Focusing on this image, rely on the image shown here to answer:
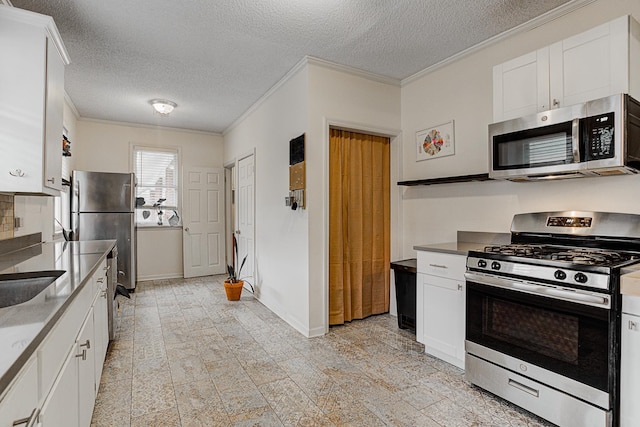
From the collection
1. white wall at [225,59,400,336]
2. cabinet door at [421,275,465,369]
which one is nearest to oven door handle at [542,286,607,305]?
cabinet door at [421,275,465,369]

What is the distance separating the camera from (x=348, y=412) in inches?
80.7

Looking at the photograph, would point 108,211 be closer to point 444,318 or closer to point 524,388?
point 444,318

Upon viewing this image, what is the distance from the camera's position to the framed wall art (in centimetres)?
332

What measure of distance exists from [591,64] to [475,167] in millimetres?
1149

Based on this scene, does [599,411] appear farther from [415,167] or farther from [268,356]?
[415,167]

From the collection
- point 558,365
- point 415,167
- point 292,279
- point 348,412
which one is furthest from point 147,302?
point 558,365

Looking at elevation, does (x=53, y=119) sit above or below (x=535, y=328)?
above

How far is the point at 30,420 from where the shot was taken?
86 centimetres

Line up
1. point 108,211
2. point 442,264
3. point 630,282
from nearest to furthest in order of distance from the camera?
point 630,282, point 442,264, point 108,211

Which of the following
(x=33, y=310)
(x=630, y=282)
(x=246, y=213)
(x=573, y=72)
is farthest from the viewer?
(x=246, y=213)

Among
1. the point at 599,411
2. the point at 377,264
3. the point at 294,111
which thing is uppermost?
the point at 294,111

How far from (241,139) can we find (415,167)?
9.28 feet

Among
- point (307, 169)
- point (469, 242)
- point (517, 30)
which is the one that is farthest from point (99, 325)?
point (517, 30)

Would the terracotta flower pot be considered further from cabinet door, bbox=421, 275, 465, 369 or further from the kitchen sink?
the kitchen sink
